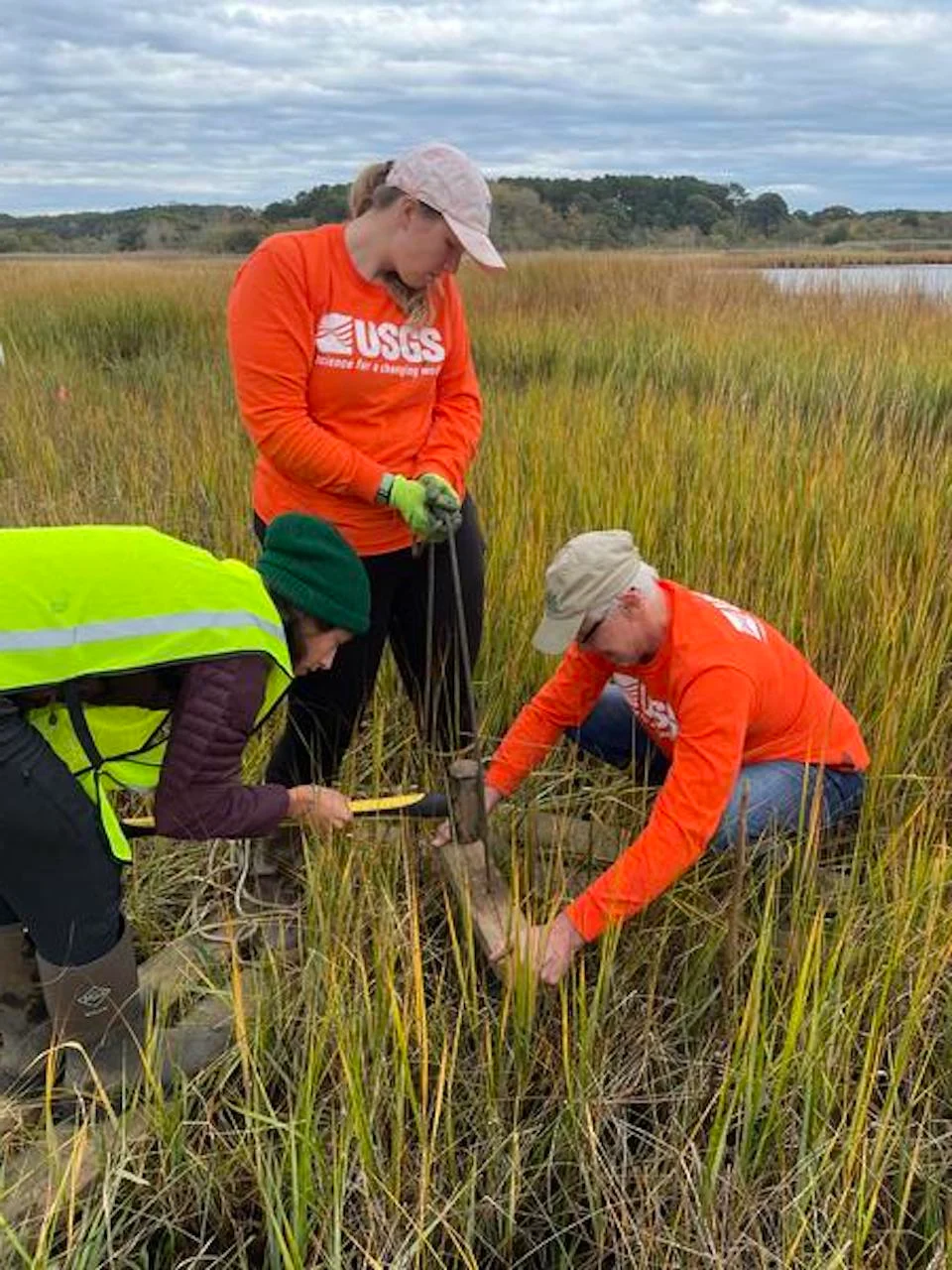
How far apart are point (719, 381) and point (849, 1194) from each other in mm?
4441

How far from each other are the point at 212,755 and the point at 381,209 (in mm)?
1053

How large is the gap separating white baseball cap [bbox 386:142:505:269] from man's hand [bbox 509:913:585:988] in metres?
1.13

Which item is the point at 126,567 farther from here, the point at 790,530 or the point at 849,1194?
the point at 790,530

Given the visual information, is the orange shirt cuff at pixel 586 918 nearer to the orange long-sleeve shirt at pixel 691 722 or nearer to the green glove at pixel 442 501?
the orange long-sleeve shirt at pixel 691 722

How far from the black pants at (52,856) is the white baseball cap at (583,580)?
0.75 m

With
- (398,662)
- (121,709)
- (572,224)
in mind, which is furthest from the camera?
(572,224)

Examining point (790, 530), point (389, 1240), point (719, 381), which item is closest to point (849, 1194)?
point (389, 1240)

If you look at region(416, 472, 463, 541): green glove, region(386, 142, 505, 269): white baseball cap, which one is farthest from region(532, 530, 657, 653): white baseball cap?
region(386, 142, 505, 269): white baseball cap

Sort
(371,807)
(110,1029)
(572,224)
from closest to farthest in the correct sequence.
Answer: (110,1029) → (371,807) → (572,224)

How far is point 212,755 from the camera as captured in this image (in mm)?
1437

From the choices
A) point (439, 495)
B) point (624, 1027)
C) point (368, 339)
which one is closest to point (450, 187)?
point (368, 339)

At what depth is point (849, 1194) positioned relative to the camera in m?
1.30

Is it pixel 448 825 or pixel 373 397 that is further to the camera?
pixel 373 397

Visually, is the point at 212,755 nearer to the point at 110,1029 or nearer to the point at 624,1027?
the point at 110,1029
